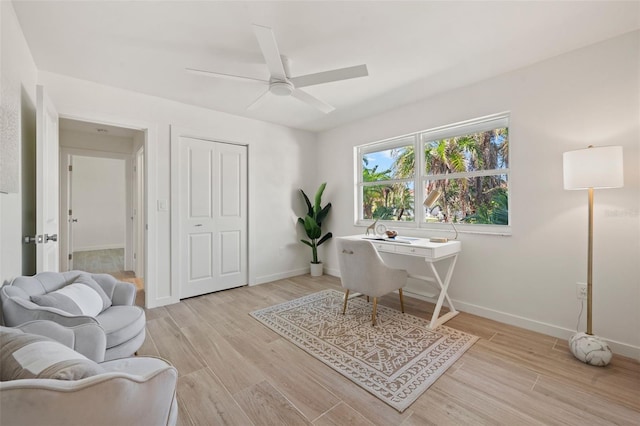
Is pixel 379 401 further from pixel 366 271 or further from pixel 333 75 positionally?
pixel 333 75

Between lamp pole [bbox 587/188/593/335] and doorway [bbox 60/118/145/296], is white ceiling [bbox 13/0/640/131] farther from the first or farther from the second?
doorway [bbox 60/118/145/296]

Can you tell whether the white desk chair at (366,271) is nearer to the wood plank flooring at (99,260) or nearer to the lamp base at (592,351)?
the lamp base at (592,351)

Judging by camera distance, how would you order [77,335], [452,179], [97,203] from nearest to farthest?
[77,335], [452,179], [97,203]

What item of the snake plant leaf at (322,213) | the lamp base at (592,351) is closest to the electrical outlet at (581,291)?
the lamp base at (592,351)

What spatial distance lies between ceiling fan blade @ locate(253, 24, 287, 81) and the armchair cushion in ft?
5.61

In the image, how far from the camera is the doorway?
4.10 metres

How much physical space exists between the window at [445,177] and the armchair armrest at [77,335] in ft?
10.2

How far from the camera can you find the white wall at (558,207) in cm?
204

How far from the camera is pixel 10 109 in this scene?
1.56 metres

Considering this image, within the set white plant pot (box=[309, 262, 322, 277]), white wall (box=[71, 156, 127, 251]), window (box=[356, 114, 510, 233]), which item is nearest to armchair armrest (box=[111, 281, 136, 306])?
white plant pot (box=[309, 262, 322, 277])

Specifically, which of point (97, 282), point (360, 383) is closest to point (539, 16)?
point (360, 383)

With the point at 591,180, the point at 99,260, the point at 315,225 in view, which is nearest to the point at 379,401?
the point at 591,180

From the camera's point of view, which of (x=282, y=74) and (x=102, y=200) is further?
(x=102, y=200)

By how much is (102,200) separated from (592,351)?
370 inches
